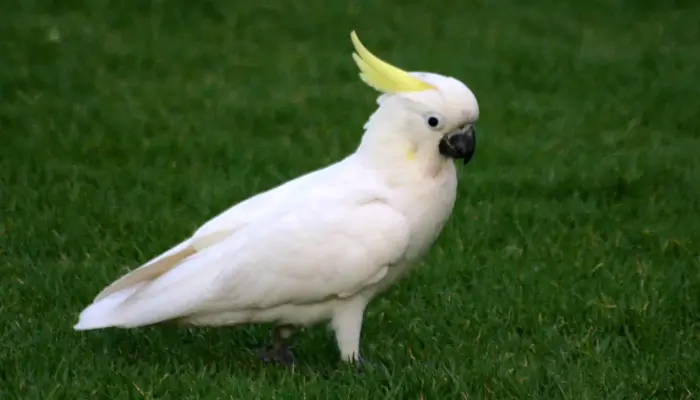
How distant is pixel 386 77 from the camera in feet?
10.4

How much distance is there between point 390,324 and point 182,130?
237 cm

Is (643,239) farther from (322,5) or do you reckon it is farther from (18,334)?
(322,5)

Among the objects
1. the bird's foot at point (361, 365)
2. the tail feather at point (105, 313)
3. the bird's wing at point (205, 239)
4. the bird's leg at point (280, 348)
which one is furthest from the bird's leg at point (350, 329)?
the tail feather at point (105, 313)

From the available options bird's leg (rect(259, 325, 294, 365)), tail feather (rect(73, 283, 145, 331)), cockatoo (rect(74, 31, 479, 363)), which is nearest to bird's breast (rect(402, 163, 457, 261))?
cockatoo (rect(74, 31, 479, 363))

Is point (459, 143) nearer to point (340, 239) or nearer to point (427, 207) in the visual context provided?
point (427, 207)

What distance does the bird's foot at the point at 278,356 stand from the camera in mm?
3375

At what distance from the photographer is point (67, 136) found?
5574 millimetres

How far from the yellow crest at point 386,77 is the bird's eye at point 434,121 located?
0.28ft

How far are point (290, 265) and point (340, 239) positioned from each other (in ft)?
0.53

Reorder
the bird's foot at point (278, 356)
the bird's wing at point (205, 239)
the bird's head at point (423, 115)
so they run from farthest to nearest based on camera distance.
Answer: the bird's foot at point (278, 356) < the bird's wing at point (205, 239) < the bird's head at point (423, 115)

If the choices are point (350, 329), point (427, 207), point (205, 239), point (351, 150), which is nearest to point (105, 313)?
point (205, 239)

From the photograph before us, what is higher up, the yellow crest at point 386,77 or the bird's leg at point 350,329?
the yellow crest at point 386,77

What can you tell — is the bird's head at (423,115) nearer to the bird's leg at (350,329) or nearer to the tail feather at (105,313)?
the bird's leg at (350,329)

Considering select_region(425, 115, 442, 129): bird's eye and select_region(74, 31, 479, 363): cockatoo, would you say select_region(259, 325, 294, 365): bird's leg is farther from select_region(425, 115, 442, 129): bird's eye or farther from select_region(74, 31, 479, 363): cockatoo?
select_region(425, 115, 442, 129): bird's eye
